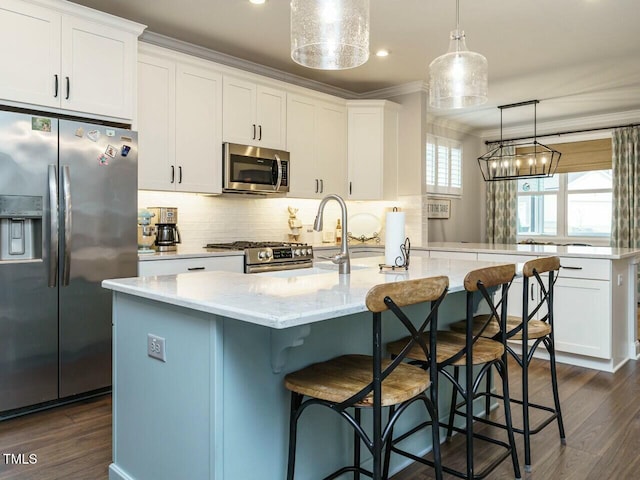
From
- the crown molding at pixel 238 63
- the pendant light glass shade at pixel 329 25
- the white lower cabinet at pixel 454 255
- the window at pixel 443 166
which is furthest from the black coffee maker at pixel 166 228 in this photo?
the window at pixel 443 166

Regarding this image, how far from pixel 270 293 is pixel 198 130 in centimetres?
277

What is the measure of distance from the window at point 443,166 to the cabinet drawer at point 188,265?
157 inches

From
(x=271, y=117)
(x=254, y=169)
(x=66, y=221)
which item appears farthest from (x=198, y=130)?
(x=66, y=221)

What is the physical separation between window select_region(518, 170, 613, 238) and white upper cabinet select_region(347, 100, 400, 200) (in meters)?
3.76

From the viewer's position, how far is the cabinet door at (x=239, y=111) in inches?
169

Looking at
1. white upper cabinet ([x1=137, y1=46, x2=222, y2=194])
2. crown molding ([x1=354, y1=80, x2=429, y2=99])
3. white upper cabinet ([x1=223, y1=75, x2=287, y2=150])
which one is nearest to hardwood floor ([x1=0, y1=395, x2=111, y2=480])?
white upper cabinet ([x1=137, y1=46, x2=222, y2=194])

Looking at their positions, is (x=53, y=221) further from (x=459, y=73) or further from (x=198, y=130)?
(x=459, y=73)

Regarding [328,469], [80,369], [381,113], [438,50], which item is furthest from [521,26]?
[80,369]

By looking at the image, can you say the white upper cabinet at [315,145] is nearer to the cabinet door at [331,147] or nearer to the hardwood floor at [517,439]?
the cabinet door at [331,147]

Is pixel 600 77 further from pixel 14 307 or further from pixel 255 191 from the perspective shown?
pixel 14 307

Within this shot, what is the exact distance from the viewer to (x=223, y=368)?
5.21 feet

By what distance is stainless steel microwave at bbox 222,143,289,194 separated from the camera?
14.0 ft

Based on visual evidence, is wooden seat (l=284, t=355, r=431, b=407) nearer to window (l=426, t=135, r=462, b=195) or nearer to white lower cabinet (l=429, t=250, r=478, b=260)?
white lower cabinet (l=429, t=250, r=478, b=260)

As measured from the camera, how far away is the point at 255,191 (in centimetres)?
448
